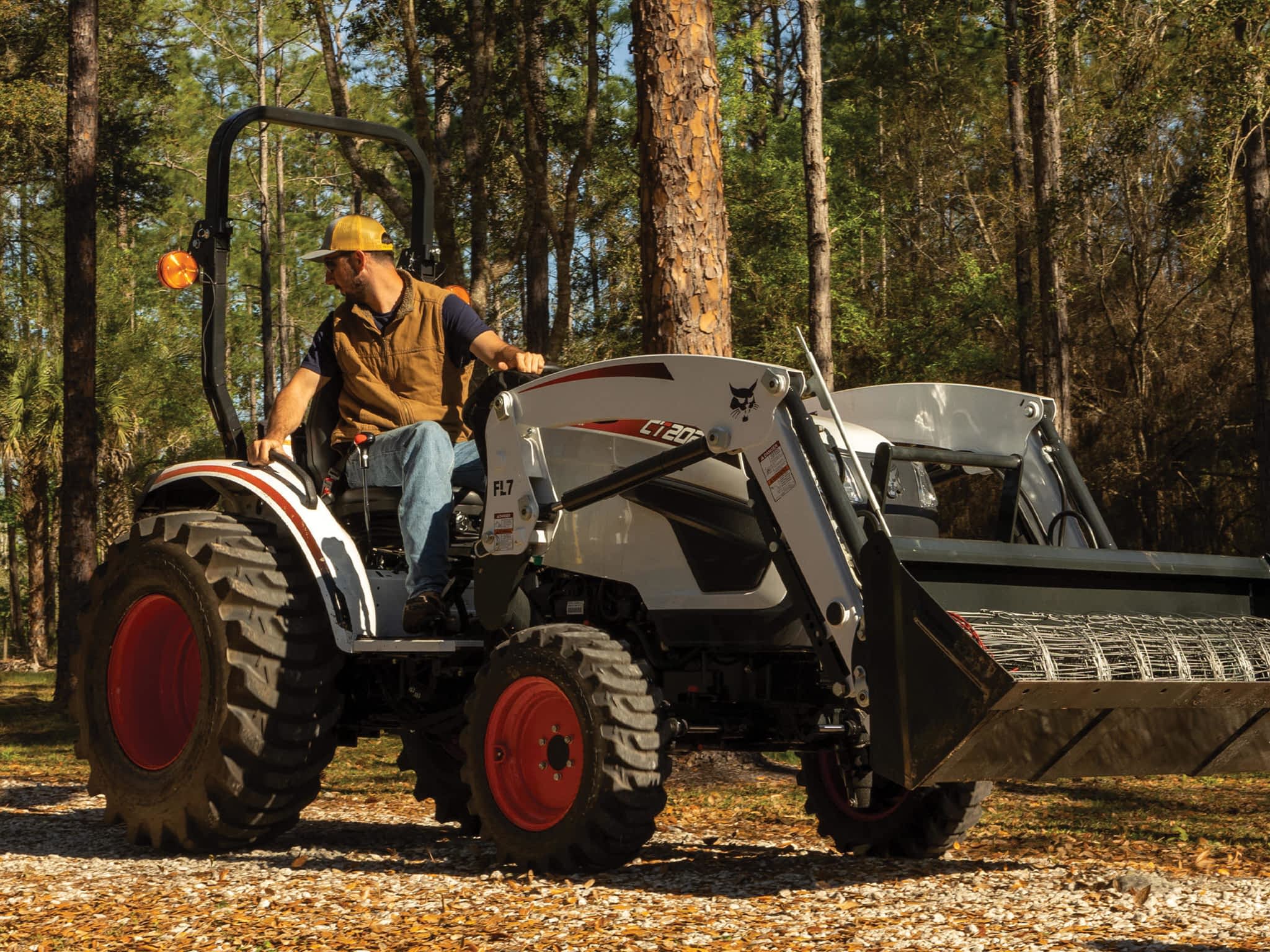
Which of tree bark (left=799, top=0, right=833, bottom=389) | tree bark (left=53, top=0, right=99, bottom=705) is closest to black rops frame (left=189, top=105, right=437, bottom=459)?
tree bark (left=53, top=0, right=99, bottom=705)


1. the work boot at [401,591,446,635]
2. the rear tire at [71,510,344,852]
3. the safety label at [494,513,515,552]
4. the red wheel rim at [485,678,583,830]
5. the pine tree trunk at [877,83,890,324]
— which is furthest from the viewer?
the pine tree trunk at [877,83,890,324]

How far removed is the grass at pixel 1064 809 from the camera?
6770 mm

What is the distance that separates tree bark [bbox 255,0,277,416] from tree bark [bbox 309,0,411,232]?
14.4 m

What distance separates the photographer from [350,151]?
1820 cm

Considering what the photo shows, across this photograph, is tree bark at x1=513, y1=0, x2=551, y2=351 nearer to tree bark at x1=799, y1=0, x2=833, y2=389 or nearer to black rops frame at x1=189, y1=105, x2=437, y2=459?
tree bark at x1=799, y1=0, x2=833, y2=389

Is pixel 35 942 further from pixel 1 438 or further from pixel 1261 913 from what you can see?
pixel 1 438

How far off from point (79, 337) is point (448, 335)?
14.2 m

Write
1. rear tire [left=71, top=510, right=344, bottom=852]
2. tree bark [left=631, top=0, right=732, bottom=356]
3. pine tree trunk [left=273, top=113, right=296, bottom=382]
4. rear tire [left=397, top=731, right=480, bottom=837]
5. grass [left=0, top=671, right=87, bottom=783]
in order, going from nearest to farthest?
rear tire [left=71, top=510, right=344, bottom=852] < rear tire [left=397, top=731, right=480, bottom=837] < tree bark [left=631, top=0, right=732, bottom=356] < grass [left=0, top=671, right=87, bottom=783] < pine tree trunk [left=273, top=113, right=296, bottom=382]

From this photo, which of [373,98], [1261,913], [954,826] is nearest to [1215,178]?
[954,826]

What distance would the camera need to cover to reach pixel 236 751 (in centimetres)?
613

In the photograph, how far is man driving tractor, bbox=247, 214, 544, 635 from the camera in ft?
21.4

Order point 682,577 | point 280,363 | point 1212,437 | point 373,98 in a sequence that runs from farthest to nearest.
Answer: point 280,363, point 373,98, point 1212,437, point 682,577

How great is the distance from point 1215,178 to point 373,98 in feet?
117

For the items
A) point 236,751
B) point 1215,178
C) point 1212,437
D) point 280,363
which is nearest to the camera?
point 236,751
